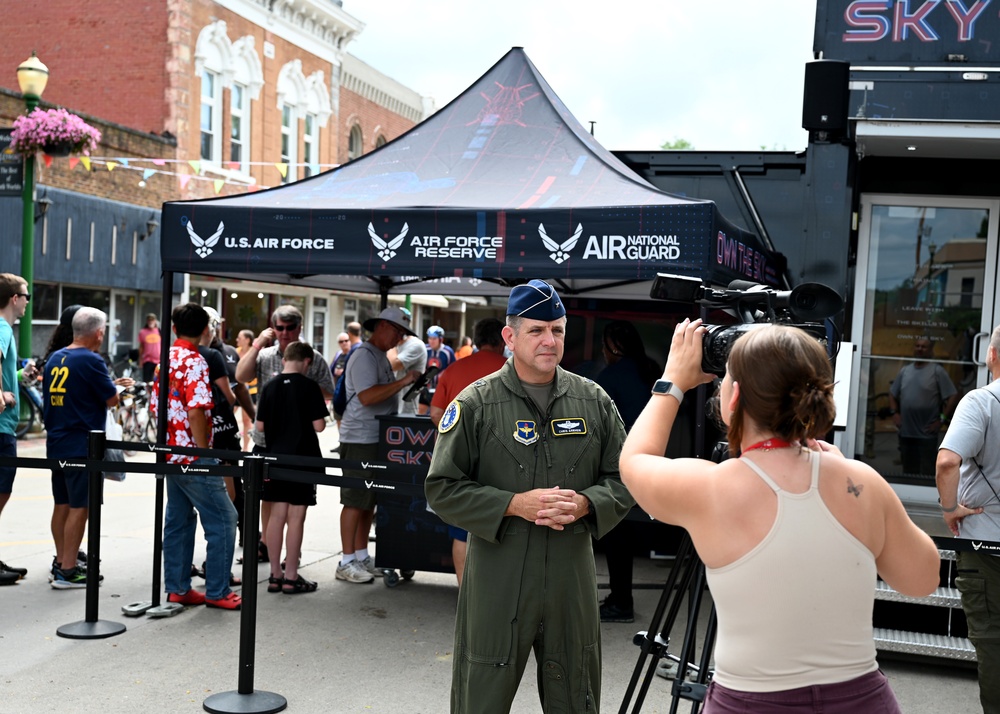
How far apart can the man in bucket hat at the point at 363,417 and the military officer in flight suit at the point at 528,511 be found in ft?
11.0

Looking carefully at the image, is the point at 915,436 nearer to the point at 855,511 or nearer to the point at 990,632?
the point at 990,632

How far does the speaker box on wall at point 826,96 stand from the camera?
693 cm

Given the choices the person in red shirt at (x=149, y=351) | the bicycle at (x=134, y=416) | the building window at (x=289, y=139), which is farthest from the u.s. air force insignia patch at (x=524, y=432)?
the building window at (x=289, y=139)

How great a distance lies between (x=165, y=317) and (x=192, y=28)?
56.8 feet

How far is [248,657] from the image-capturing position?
4746mm

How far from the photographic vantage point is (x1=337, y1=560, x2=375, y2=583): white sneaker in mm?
7074

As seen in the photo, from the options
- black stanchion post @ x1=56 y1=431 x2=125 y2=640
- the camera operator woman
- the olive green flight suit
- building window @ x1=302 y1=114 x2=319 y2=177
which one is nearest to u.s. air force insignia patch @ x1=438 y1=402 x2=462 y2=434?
the olive green flight suit

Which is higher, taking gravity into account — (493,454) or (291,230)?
(291,230)

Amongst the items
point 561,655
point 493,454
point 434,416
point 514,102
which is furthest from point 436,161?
point 561,655

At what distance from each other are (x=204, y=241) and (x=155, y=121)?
16.8 meters

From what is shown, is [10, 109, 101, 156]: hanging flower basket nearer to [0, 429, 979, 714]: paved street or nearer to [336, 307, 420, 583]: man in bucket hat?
[0, 429, 979, 714]: paved street

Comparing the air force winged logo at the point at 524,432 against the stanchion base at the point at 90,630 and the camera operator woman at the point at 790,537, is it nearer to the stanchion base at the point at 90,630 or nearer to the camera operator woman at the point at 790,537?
the camera operator woman at the point at 790,537

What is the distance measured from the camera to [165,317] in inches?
253

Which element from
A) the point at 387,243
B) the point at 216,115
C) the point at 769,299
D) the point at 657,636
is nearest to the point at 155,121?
the point at 216,115
